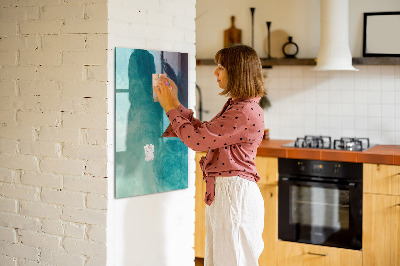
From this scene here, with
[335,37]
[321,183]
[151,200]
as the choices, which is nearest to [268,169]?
[321,183]

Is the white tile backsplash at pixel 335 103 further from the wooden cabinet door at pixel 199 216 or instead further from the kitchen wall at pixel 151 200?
the kitchen wall at pixel 151 200

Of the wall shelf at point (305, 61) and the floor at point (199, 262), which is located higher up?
the wall shelf at point (305, 61)

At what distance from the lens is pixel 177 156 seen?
120 inches

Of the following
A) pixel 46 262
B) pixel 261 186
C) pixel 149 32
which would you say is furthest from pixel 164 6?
pixel 261 186

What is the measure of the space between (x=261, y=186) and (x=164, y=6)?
1748 mm

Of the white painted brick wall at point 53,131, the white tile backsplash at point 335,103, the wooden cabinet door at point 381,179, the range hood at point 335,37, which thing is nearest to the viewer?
the white painted brick wall at point 53,131

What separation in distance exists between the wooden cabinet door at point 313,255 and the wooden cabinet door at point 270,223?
2.0 inches

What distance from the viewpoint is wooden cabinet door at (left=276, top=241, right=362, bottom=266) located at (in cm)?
395

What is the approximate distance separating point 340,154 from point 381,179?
0.31m

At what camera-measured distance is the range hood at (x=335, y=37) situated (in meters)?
4.22

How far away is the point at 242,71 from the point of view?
2625 millimetres

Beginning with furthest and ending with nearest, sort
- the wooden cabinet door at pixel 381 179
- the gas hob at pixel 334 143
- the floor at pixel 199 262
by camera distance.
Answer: the floor at pixel 199 262 < the gas hob at pixel 334 143 < the wooden cabinet door at pixel 381 179

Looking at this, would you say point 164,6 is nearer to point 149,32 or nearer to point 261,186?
point 149,32

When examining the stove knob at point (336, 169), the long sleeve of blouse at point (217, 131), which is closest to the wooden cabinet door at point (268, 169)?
the stove knob at point (336, 169)
